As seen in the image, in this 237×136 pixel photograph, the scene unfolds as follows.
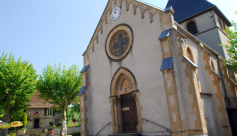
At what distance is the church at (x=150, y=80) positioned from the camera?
9.99m

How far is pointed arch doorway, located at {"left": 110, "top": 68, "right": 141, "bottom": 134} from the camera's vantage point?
1258 centimetres

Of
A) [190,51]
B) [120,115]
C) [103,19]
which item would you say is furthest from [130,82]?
[103,19]

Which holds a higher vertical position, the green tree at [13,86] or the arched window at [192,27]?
the arched window at [192,27]

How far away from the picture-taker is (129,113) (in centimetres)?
1304

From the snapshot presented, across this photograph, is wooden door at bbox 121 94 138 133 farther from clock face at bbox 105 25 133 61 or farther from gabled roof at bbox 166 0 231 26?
gabled roof at bbox 166 0 231 26

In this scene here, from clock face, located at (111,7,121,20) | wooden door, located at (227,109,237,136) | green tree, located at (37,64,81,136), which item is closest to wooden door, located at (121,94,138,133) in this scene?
clock face, located at (111,7,121,20)

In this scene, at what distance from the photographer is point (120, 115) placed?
1345cm

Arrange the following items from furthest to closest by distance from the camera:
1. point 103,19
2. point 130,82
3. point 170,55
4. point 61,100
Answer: point 61,100
point 103,19
point 130,82
point 170,55

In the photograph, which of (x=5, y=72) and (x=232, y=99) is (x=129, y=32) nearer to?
(x=232, y=99)

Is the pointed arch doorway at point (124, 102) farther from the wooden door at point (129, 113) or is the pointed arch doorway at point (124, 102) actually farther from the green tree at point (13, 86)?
the green tree at point (13, 86)

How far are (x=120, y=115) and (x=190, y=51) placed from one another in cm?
643

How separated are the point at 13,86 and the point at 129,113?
1490 centimetres

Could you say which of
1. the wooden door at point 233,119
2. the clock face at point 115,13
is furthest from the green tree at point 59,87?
the wooden door at point 233,119

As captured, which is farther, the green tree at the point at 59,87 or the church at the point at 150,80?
the green tree at the point at 59,87
